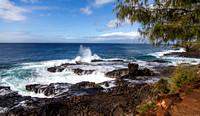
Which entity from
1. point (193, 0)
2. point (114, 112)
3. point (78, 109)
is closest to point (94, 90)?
point (78, 109)

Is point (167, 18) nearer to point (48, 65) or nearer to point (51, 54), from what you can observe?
point (48, 65)

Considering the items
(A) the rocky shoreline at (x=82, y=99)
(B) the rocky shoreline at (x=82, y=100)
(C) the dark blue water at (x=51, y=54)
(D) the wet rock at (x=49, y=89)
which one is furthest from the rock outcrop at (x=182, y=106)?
(D) the wet rock at (x=49, y=89)

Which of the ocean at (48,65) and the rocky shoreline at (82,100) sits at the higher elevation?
the rocky shoreline at (82,100)

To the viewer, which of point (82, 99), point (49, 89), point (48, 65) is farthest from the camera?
point (48, 65)

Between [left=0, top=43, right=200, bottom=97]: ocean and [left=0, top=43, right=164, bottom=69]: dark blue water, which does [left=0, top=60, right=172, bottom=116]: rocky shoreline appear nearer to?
[left=0, top=43, right=200, bottom=97]: ocean

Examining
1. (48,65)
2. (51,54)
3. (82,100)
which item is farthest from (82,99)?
(51,54)

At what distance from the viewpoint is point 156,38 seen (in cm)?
546

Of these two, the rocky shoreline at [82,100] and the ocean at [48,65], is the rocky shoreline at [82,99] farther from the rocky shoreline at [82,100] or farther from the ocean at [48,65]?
the ocean at [48,65]

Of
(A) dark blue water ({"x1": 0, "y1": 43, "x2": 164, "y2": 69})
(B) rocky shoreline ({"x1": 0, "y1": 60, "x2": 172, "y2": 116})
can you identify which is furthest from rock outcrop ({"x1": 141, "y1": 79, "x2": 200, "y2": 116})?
(A) dark blue water ({"x1": 0, "y1": 43, "x2": 164, "y2": 69})

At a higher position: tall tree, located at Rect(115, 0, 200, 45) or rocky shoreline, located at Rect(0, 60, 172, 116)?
tall tree, located at Rect(115, 0, 200, 45)

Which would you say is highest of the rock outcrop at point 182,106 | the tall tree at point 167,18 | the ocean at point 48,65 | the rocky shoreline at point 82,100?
the tall tree at point 167,18

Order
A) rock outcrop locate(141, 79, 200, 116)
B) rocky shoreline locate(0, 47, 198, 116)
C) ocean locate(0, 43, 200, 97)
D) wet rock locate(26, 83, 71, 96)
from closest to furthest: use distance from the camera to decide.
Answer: rock outcrop locate(141, 79, 200, 116)
rocky shoreline locate(0, 47, 198, 116)
wet rock locate(26, 83, 71, 96)
ocean locate(0, 43, 200, 97)

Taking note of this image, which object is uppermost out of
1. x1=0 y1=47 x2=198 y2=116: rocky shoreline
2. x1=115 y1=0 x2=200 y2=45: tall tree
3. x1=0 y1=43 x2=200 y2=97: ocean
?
x1=115 y1=0 x2=200 y2=45: tall tree

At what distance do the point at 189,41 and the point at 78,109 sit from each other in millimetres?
6668
